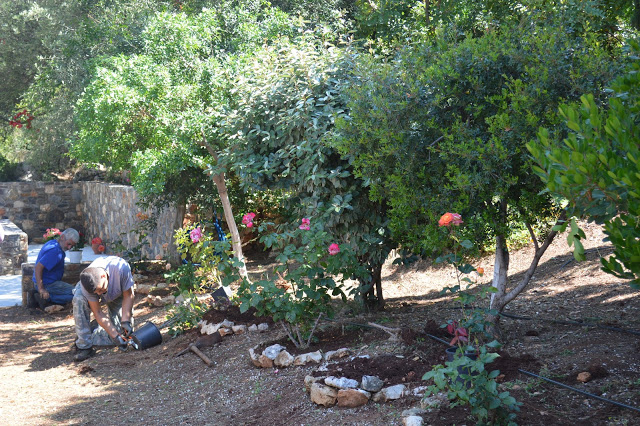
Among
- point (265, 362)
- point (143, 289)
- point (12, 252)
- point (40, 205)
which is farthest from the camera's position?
point (40, 205)

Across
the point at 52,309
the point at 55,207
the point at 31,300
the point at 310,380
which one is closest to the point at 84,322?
the point at 52,309

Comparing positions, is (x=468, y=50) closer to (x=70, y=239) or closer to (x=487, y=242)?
(x=487, y=242)

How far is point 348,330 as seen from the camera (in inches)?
216

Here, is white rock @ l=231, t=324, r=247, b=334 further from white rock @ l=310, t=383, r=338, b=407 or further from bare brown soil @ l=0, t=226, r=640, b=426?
white rock @ l=310, t=383, r=338, b=407

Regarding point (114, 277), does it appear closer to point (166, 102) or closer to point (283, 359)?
point (166, 102)

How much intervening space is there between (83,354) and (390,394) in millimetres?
4086

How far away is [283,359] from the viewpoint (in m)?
4.90

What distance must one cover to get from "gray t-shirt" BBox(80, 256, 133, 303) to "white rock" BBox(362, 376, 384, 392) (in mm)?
3649

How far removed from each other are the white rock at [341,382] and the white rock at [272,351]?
110 centimetres

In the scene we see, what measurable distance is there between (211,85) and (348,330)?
3920mm

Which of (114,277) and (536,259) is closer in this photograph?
(536,259)

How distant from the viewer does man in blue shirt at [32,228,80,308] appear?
27.7 ft

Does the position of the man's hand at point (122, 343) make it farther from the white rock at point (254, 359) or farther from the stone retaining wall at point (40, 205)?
the stone retaining wall at point (40, 205)

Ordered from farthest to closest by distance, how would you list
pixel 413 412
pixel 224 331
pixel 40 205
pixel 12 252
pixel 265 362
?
pixel 40 205, pixel 12 252, pixel 224 331, pixel 265 362, pixel 413 412
